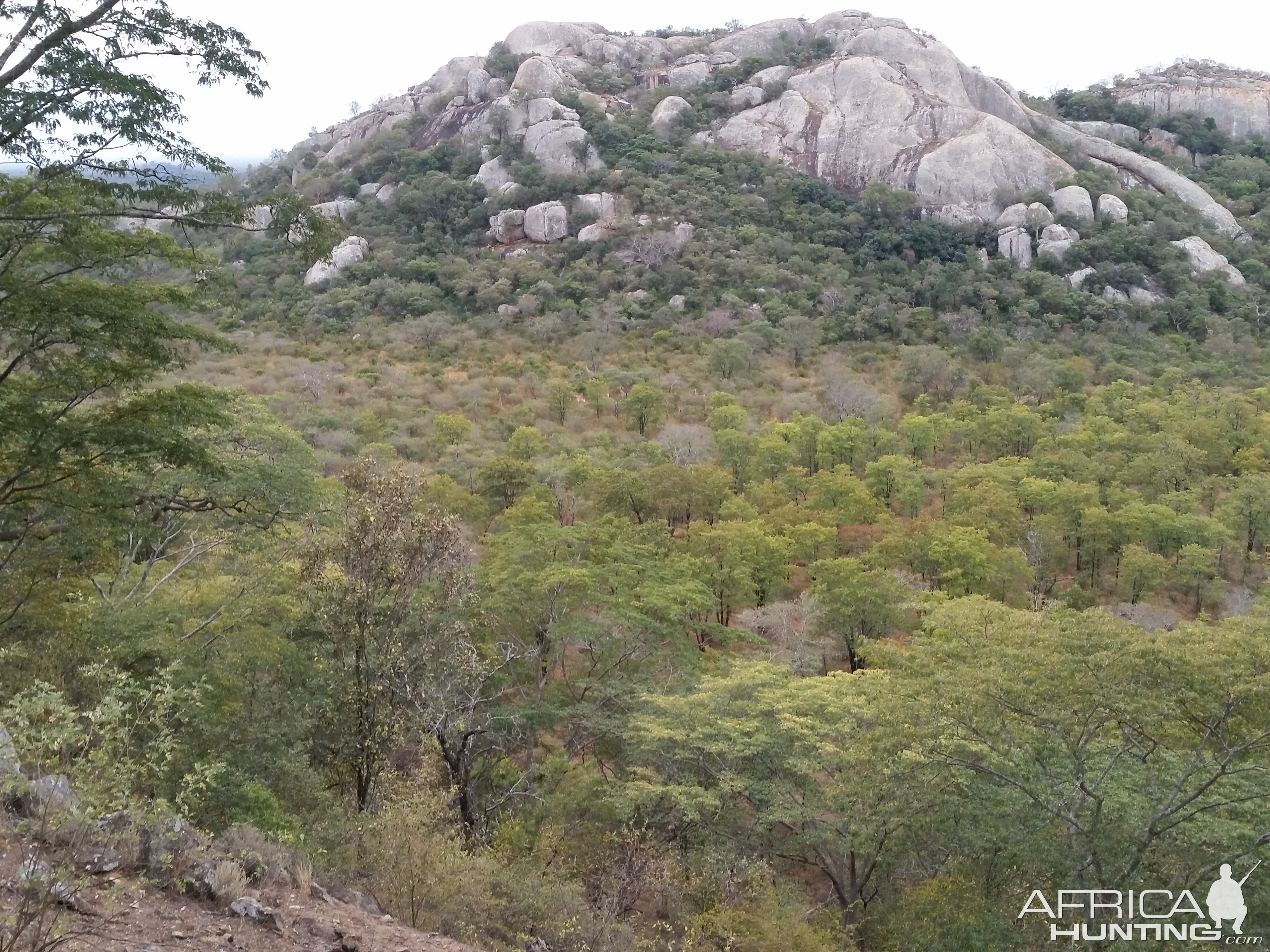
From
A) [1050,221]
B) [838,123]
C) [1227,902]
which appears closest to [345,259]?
[838,123]

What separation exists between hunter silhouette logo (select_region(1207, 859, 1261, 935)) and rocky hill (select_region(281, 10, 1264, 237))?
67.7 meters

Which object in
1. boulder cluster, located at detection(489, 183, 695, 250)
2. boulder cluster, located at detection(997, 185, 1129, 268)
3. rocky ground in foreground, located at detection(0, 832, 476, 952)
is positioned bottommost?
rocky ground in foreground, located at detection(0, 832, 476, 952)

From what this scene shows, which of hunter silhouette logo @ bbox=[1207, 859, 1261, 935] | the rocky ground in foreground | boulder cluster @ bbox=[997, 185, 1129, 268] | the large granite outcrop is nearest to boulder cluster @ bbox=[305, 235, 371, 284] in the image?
boulder cluster @ bbox=[997, 185, 1129, 268]

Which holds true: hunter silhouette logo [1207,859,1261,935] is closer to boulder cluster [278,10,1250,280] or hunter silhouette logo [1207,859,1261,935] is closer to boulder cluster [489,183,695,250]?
boulder cluster [489,183,695,250]

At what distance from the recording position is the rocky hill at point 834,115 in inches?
2729

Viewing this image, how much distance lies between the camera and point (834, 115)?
247 ft

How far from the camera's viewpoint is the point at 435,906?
7.36 metres

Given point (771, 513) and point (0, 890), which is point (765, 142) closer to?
point (771, 513)

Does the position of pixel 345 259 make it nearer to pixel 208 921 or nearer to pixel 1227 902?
pixel 208 921

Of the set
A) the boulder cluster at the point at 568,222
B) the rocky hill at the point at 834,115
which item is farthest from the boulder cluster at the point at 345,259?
the rocky hill at the point at 834,115

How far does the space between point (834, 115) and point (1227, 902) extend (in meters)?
78.1

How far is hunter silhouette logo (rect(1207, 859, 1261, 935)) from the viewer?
862 centimetres

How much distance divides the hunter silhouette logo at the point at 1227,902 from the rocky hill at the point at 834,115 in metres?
67.7

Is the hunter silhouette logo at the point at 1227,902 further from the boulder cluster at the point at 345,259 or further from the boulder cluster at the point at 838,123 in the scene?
the boulder cluster at the point at 838,123
